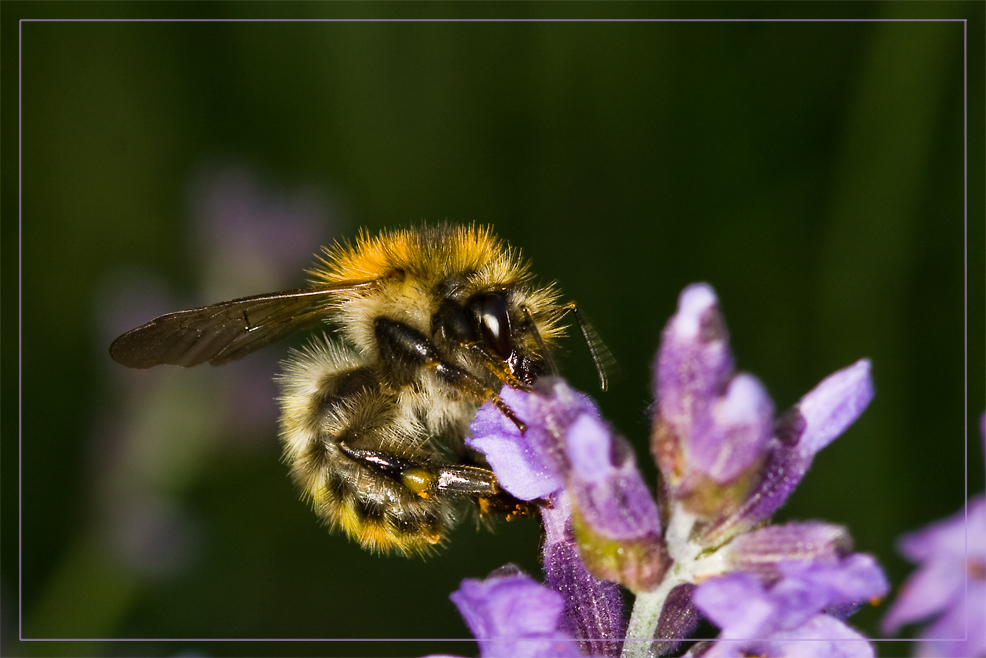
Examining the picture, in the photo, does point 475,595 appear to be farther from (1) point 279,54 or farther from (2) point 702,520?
(1) point 279,54

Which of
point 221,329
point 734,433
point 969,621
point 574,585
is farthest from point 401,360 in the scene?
point 969,621

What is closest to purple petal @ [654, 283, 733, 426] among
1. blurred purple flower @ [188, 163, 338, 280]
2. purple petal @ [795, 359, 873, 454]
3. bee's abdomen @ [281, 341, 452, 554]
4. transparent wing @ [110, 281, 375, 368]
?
purple petal @ [795, 359, 873, 454]

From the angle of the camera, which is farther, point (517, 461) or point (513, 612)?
point (517, 461)

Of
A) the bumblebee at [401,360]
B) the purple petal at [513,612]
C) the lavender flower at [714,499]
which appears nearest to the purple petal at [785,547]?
the lavender flower at [714,499]

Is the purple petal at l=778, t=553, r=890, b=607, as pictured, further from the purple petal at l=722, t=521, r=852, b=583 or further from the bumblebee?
the bumblebee

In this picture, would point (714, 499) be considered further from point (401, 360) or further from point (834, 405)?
point (401, 360)

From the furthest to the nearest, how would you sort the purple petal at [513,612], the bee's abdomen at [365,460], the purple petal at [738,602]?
the bee's abdomen at [365,460], the purple petal at [513,612], the purple petal at [738,602]

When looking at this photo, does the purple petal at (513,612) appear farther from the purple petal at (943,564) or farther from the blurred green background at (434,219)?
the blurred green background at (434,219)
